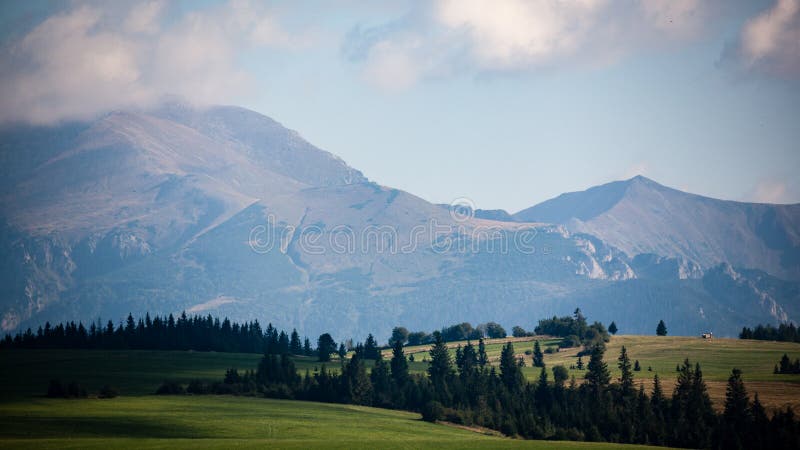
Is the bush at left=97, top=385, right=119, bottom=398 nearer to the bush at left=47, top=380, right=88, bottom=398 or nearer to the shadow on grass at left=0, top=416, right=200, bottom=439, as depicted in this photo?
the bush at left=47, top=380, right=88, bottom=398

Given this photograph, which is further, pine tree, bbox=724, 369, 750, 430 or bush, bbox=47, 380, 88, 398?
bush, bbox=47, 380, 88, 398

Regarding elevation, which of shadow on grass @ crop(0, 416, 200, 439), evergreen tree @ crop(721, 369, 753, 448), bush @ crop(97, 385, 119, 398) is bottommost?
evergreen tree @ crop(721, 369, 753, 448)

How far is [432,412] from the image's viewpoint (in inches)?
7283

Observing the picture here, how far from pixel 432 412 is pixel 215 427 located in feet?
160

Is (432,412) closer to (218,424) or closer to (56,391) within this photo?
Answer: (218,424)

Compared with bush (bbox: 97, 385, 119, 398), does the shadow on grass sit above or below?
below

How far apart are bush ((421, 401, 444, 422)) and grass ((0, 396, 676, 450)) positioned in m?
2.36

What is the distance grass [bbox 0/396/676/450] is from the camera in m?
131

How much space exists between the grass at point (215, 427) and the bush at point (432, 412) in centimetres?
236

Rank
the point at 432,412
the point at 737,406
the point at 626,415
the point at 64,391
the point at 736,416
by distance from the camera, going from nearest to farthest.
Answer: the point at 736,416 < the point at 737,406 < the point at 626,415 < the point at 432,412 < the point at 64,391

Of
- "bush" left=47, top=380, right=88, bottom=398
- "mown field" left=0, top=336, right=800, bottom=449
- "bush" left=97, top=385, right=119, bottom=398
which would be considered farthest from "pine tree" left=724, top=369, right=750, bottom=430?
"bush" left=47, top=380, right=88, bottom=398

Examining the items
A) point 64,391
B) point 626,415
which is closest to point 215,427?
point 64,391

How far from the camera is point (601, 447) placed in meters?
140

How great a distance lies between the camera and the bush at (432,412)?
18438cm
